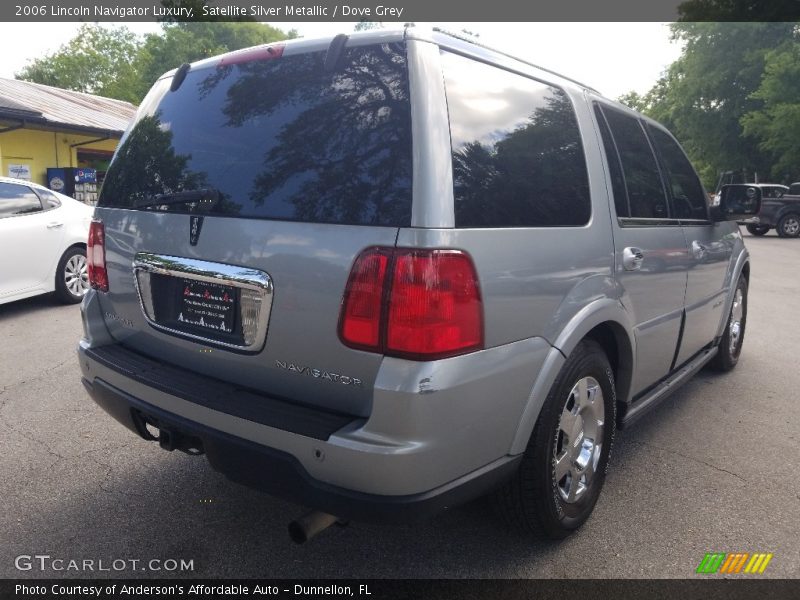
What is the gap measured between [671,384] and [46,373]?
4435 millimetres

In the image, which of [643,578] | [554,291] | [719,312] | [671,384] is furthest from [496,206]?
[719,312]

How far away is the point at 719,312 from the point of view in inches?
173

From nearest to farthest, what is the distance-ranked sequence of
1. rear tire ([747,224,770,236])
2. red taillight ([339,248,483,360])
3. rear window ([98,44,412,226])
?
red taillight ([339,248,483,360]) → rear window ([98,44,412,226]) → rear tire ([747,224,770,236])

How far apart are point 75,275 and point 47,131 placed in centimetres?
1278

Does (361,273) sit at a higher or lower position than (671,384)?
higher

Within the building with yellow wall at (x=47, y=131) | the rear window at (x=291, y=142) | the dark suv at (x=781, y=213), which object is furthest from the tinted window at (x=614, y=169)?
the dark suv at (x=781, y=213)

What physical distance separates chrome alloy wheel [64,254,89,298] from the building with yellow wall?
363 inches

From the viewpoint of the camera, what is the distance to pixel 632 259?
9.40ft

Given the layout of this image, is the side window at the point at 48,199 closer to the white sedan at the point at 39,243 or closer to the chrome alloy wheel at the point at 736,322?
the white sedan at the point at 39,243

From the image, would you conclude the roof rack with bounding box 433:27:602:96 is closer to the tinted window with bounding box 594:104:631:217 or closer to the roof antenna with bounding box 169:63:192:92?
the tinted window with bounding box 594:104:631:217

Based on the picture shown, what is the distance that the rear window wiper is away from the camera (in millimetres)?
2310

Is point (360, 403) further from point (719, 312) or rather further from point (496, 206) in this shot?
point (719, 312)

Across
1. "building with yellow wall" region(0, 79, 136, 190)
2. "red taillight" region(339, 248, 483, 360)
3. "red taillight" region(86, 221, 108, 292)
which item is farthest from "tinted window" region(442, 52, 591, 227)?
"building with yellow wall" region(0, 79, 136, 190)

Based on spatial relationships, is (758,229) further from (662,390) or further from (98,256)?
(98,256)
